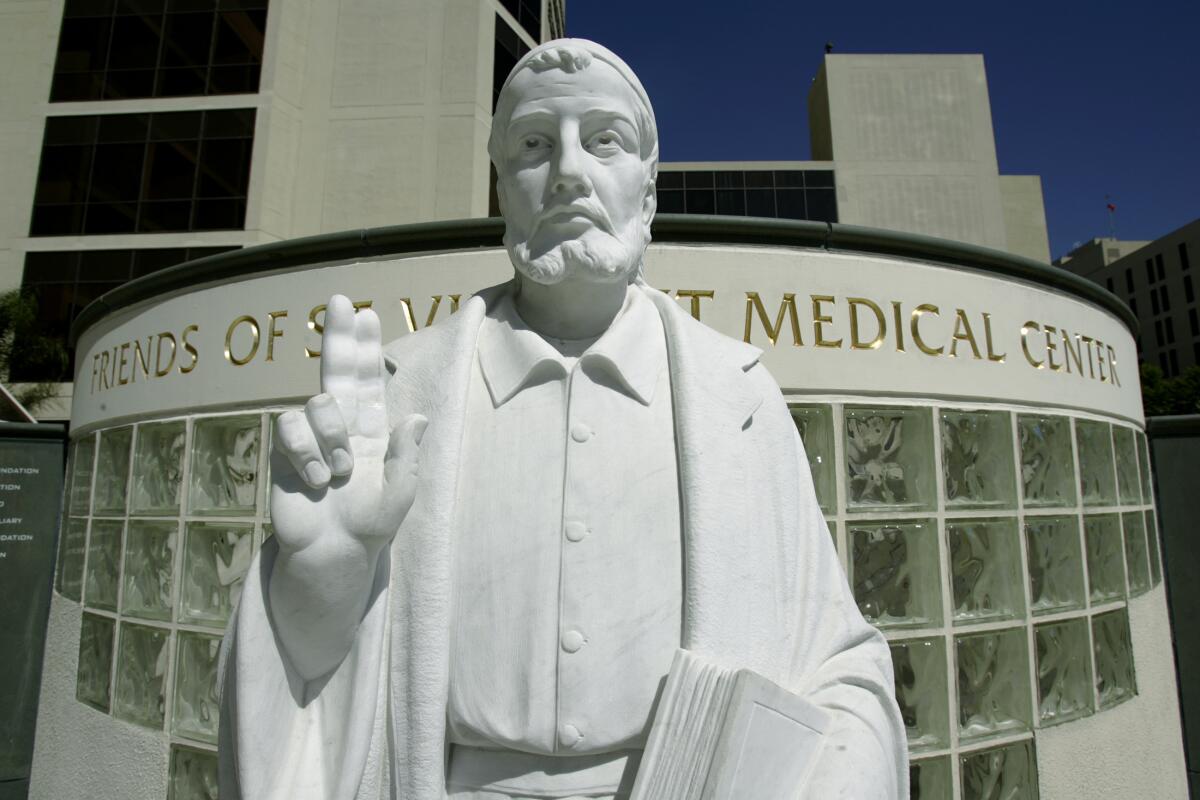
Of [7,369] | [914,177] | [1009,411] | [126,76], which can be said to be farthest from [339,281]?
[914,177]

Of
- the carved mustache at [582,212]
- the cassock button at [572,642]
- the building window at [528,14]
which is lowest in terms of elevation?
the cassock button at [572,642]

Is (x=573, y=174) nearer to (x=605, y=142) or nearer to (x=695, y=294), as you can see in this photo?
(x=605, y=142)

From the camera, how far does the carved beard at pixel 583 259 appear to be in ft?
4.71

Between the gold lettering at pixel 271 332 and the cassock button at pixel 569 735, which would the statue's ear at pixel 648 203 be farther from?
the gold lettering at pixel 271 332

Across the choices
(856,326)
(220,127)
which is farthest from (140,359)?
(220,127)

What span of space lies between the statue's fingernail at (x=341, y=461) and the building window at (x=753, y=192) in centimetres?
1942

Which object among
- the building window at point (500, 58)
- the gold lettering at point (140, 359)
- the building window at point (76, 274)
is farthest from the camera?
the building window at point (500, 58)

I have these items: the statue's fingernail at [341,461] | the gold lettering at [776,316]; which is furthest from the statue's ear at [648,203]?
the gold lettering at [776,316]

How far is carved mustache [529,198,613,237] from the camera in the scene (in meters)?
1.43

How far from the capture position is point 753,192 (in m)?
20.5

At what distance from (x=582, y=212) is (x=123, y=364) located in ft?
17.8

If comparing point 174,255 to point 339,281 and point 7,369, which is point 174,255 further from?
point 339,281

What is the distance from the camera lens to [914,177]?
63.5 ft

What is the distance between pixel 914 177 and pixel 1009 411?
16948mm
